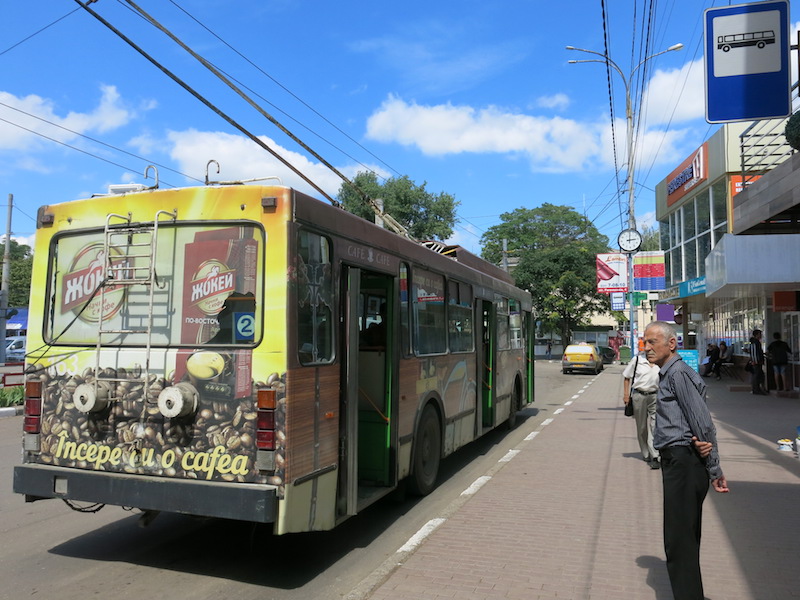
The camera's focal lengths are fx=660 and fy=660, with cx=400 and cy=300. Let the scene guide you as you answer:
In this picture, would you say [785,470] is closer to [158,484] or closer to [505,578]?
[505,578]

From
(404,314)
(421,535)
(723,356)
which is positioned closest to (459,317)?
(404,314)

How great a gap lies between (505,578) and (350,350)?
6.77 feet

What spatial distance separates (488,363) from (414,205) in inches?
1541

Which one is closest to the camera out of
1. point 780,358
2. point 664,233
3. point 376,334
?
point 376,334

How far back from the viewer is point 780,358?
60.4 ft

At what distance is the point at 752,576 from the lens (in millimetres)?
4773

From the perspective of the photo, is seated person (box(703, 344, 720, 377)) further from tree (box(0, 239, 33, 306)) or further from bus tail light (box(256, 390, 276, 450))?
tree (box(0, 239, 33, 306))

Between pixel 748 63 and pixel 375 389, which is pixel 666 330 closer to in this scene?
pixel 375 389

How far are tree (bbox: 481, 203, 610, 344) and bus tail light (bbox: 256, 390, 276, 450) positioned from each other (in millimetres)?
40616

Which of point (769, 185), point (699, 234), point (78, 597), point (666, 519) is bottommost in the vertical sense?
point (78, 597)

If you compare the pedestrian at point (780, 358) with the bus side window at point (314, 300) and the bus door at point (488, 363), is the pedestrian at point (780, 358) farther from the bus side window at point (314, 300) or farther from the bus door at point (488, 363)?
the bus side window at point (314, 300)

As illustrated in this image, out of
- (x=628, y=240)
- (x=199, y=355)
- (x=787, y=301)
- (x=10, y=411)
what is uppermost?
(x=628, y=240)

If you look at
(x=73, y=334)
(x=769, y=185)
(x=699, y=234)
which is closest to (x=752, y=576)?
(x=73, y=334)

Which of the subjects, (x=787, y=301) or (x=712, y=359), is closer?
(x=787, y=301)
